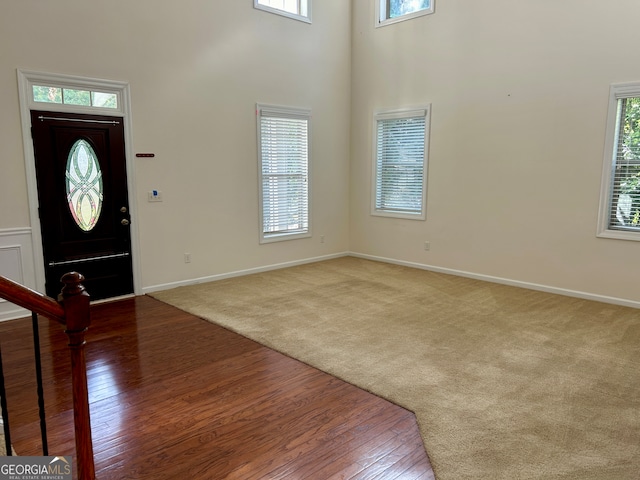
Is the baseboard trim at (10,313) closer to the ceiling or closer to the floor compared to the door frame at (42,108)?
closer to the floor

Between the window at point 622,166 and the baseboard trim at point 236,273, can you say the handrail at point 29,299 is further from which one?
the window at point 622,166

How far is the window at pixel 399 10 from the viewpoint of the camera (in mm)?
6051

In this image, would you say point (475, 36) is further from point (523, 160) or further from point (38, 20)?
point (38, 20)

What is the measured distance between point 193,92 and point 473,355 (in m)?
4.26

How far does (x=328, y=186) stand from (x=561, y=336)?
4064 mm

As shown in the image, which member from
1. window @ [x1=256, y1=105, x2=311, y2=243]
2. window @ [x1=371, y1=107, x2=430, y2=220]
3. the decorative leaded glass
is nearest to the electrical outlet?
the decorative leaded glass

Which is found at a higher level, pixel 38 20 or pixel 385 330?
pixel 38 20

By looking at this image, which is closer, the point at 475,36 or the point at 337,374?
the point at 337,374

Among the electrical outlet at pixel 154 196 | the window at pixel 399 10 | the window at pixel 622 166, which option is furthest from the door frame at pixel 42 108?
the window at pixel 622 166

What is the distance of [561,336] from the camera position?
3.91m

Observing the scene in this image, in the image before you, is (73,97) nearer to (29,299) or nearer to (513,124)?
(29,299)

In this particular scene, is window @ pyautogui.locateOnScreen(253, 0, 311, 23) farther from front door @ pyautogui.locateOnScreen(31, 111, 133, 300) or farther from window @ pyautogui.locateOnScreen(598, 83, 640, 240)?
window @ pyautogui.locateOnScreen(598, 83, 640, 240)

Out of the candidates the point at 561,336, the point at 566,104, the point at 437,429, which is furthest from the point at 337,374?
the point at 566,104

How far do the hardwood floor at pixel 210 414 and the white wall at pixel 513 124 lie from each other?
343 centimetres
